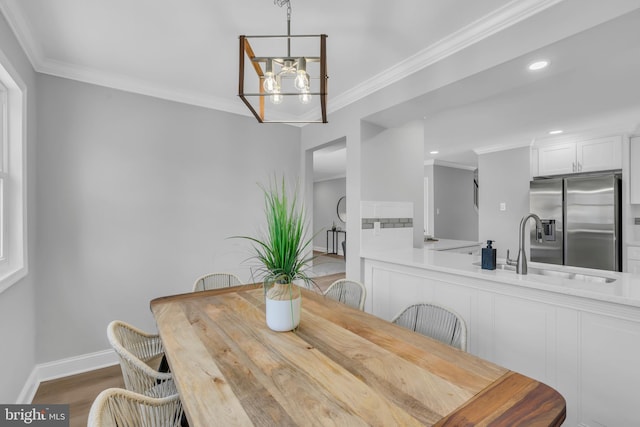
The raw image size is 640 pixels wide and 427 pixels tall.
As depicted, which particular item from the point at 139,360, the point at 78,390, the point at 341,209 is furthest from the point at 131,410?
the point at 341,209

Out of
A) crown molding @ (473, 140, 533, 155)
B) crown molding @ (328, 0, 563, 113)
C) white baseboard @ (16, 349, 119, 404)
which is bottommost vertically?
white baseboard @ (16, 349, 119, 404)

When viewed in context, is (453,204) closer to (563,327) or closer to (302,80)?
(563,327)

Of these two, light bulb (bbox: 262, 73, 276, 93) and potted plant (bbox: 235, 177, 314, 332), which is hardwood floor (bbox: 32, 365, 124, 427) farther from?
light bulb (bbox: 262, 73, 276, 93)

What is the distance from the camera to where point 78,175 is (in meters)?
2.36

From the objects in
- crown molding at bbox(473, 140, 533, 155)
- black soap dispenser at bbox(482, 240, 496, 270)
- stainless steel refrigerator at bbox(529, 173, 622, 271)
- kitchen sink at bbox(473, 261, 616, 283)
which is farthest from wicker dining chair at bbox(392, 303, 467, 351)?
crown molding at bbox(473, 140, 533, 155)

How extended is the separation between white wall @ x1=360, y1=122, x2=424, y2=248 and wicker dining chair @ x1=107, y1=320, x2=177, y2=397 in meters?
1.94

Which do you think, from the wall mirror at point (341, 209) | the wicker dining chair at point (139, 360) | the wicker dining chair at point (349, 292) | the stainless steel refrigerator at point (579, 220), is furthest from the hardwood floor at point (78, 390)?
the wall mirror at point (341, 209)

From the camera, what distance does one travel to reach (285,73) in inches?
54.1

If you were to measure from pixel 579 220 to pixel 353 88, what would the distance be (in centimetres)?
348

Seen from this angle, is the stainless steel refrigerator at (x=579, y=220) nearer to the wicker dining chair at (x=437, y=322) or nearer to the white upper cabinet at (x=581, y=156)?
the white upper cabinet at (x=581, y=156)

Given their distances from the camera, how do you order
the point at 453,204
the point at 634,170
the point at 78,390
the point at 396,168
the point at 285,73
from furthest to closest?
the point at 453,204, the point at 634,170, the point at 396,168, the point at 78,390, the point at 285,73

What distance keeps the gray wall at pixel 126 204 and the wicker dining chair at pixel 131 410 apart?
1.87 m

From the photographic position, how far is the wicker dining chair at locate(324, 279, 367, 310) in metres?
1.91

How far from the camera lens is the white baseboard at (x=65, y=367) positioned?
2.09 meters
